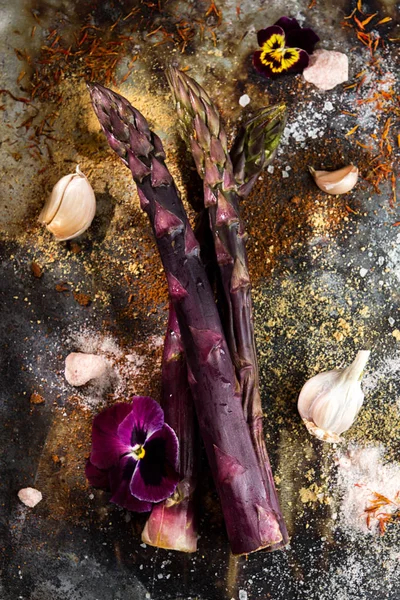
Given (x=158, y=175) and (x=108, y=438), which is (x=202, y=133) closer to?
(x=158, y=175)

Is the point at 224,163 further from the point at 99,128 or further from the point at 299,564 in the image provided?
the point at 299,564

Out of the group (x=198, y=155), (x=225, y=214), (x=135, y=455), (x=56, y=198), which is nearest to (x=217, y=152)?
(x=198, y=155)

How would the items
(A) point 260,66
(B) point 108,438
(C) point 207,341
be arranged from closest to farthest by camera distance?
1. (C) point 207,341
2. (B) point 108,438
3. (A) point 260,66

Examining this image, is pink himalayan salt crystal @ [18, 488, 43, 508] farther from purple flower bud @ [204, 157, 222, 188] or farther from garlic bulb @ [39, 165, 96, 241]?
purple flower bud @ [204, 157, 222, 188]

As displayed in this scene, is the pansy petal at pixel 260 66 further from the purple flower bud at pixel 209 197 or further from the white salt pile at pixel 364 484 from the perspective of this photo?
the white salt pile at pixel 364 484

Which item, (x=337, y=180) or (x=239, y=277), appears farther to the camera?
(x=337, y=180)

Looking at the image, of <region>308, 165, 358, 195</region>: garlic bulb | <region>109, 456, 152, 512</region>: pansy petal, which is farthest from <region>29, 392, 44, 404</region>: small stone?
<region>308, 165, 358, 195</region>: garlic bulb

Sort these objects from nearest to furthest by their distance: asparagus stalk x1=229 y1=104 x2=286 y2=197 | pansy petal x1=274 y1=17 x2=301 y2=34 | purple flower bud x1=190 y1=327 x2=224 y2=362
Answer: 1. purple flower bud x1=190 y1=327 x2=224 y2=362
2. asparagus stalk x1=229 y1=104 x2=286 y2=197
3. pansy petal x1=274 y1=17 x2=301 y2=34
